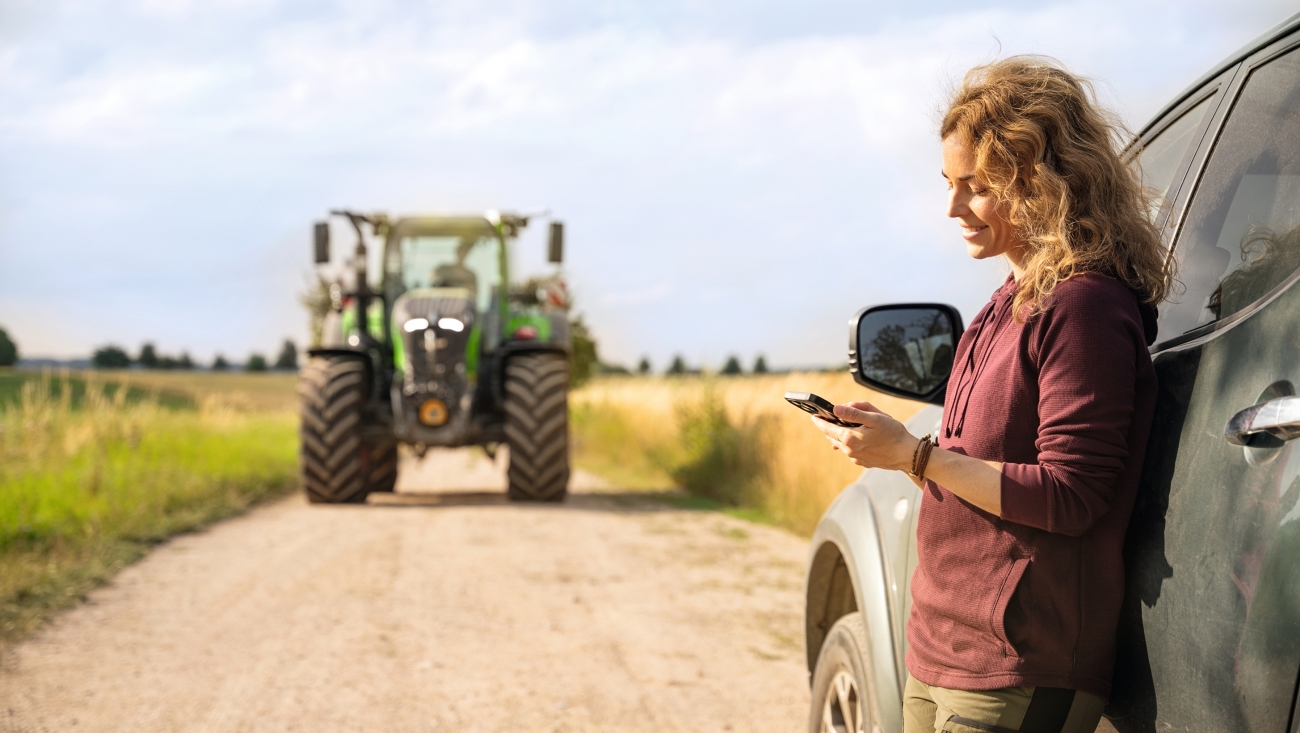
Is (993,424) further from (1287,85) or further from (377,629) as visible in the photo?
(377,629)

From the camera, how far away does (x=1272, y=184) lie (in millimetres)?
1581

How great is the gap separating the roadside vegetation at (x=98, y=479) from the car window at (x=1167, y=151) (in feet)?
17.5

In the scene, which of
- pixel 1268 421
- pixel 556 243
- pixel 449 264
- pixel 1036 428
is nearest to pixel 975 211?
pixel 1036 428

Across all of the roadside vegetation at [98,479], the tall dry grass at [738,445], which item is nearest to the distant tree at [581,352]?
the tall dry grass at [738,445]

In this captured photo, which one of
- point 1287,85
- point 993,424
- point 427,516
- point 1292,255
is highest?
point 1287,85

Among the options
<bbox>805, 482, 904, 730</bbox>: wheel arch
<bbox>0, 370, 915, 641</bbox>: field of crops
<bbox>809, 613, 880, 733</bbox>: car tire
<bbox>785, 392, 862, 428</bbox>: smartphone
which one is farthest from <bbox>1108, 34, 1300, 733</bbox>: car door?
<bbox>0, 370, 915, 641</bbox>: field of crops

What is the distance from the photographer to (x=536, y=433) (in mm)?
10641

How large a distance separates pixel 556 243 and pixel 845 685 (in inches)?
358

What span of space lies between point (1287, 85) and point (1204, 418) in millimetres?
522

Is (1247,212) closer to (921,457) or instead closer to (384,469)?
(921,457)

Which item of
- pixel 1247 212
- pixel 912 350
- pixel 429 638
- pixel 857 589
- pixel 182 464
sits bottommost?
pixel 429 638

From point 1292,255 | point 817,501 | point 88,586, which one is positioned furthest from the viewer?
point 817,501

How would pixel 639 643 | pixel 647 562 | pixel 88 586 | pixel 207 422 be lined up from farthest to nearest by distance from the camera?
pixel 207 422 → pixel 647 562 → pixel 88 586 → pixel 639 643

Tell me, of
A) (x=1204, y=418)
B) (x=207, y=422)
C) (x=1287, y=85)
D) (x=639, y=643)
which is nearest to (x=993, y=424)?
(x=1204, y=418)
